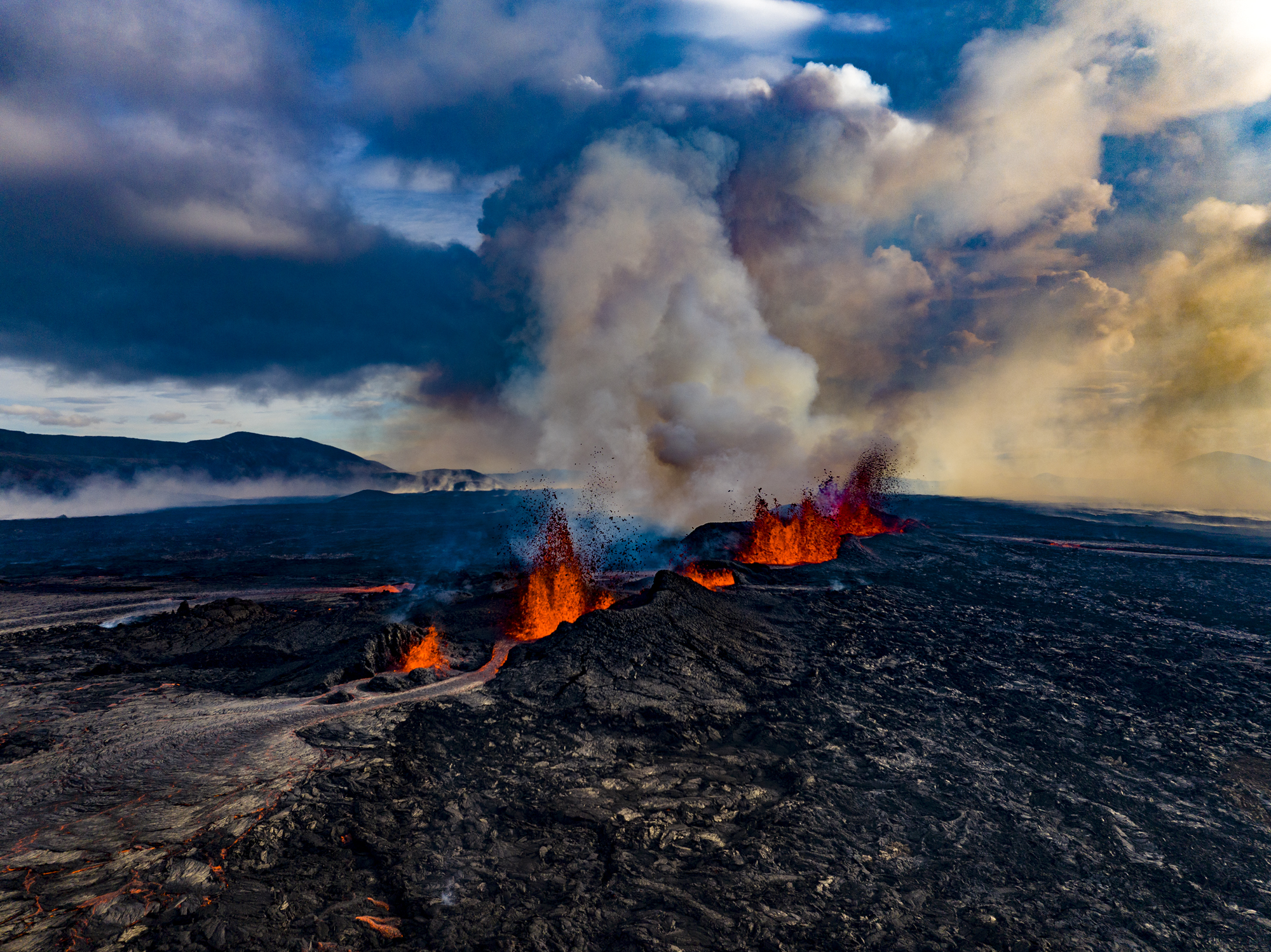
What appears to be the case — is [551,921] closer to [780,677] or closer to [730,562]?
[780,677]

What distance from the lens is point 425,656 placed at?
59.8 ft

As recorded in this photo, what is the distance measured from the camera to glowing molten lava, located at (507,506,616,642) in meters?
22.4

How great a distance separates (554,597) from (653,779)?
44.9 feet

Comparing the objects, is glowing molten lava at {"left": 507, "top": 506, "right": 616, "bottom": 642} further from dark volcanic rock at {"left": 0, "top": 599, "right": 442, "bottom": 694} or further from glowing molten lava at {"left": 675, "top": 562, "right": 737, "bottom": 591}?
glowing molten lava at {"left": 675, "top": 562, "right": 737, "bottom": 591}

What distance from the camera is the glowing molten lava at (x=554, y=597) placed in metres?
22.4

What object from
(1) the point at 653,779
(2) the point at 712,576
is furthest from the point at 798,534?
(1) the point at 653,779

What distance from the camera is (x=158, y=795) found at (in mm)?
8719

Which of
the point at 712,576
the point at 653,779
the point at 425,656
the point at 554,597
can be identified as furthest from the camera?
the point at 712,576

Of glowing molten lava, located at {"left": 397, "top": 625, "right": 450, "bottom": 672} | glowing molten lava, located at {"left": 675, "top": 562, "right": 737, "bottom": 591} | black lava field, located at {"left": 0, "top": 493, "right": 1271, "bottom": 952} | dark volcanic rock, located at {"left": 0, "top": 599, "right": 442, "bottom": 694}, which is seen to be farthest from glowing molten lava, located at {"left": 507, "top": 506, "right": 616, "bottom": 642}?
glowing molten lava, located at {"left": 675, "top": 562, "right": 737, "bottom": 591}

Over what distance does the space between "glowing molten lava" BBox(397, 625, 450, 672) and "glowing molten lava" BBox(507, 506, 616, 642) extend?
3348 mm

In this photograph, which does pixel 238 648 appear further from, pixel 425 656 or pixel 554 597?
pixel 554 597

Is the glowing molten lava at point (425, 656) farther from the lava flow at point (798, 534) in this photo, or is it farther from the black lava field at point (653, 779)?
the lava flow at point (798, 534)

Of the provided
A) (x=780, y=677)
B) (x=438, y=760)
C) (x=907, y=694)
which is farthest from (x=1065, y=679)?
(x=438, y=760)

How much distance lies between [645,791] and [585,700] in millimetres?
3733
